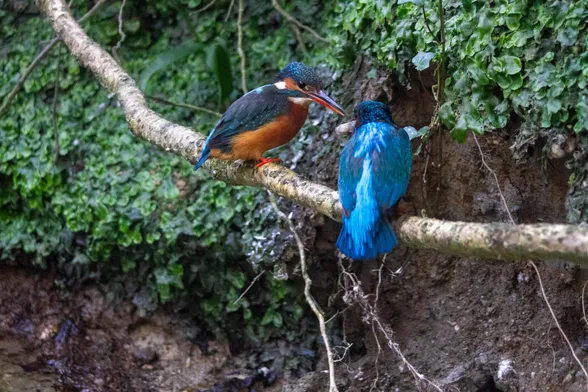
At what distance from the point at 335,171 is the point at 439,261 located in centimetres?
76

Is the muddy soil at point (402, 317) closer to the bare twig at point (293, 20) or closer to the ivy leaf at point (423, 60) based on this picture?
the ivy leaf at point (423, 60)

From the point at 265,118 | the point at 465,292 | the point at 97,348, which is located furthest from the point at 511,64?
the point at 97,348

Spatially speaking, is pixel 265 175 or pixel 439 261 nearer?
pixel 265 175

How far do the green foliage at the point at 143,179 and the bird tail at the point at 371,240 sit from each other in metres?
1.84

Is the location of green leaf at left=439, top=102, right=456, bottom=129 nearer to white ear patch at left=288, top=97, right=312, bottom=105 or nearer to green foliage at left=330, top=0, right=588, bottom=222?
green foliage at left=330, top=0, right=588, bottom=222

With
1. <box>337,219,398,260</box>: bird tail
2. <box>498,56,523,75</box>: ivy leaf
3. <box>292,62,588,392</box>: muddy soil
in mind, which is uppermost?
<box>498,56,523,75</box>: ivy leaf

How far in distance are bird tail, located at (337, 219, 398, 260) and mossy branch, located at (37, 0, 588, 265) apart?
45mm

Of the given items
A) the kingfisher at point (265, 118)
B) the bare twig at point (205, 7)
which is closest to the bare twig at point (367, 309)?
the kingfisher at point (265, 118)

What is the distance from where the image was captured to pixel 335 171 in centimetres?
438

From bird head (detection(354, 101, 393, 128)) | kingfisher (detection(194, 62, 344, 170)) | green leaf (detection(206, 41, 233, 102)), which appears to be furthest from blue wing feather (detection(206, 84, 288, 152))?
green leaf (detection(206, 41, 233, 102))

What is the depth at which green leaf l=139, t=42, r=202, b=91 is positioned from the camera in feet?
16.4

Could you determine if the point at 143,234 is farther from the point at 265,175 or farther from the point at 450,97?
the point at 450,97

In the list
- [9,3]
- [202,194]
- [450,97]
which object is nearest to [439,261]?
[450,97]

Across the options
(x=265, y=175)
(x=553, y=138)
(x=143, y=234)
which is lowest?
(x=143, y=234)
